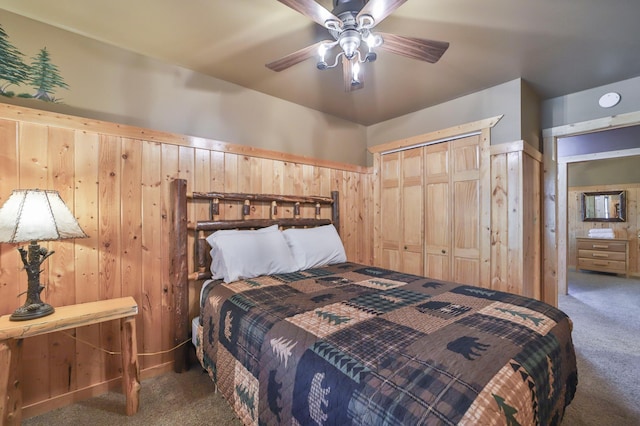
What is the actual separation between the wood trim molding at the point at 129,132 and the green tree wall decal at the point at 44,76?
160 millimetres

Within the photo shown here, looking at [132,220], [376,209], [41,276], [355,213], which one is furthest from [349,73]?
[41,276]

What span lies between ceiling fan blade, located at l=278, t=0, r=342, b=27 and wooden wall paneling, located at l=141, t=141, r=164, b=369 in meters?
1.55

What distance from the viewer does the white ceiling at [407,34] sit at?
167 centimetres

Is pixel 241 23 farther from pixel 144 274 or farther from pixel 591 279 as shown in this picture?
pixel 591 279

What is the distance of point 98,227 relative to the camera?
1.93m

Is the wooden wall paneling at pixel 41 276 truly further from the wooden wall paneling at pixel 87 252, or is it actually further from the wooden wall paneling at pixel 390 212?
the wooden wall paneling at pixel 390 212

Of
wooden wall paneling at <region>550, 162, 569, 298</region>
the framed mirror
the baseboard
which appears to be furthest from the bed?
the framed mirror

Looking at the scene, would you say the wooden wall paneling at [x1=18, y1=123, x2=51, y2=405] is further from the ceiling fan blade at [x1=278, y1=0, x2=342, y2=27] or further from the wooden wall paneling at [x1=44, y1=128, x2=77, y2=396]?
the ceiling fan blade at [x1=278, y1=0, x2=342, y2=27]

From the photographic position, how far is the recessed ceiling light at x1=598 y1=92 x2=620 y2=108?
2575 millimetres

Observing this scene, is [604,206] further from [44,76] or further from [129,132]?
[44,76]

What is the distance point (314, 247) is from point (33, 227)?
1.88 metres

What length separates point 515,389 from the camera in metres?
0.89

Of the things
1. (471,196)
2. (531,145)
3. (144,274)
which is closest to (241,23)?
(144,274)

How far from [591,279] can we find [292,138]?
605 cm
